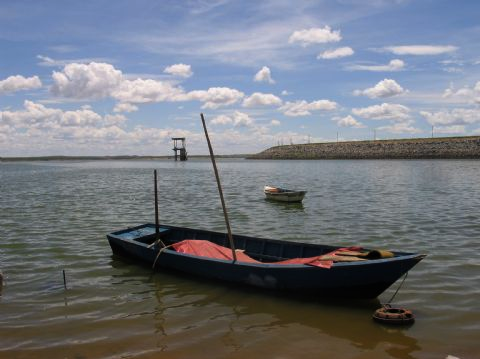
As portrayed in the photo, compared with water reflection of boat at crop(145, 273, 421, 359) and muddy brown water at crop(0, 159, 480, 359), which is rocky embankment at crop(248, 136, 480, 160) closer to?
muddy brown water at crop(0, 159, 480, 359)

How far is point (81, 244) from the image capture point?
1847 cm

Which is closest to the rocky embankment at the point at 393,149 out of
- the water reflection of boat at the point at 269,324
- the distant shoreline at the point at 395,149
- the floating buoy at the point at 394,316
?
the distant shoreline at the point at 395,149

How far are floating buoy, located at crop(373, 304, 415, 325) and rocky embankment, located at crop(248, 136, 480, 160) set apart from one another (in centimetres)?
11514

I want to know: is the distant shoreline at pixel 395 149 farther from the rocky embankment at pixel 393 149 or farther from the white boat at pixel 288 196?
the white boat at pixel 288 196

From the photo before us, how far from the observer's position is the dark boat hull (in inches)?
400

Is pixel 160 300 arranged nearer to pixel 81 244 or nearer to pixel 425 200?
pixel 81 244

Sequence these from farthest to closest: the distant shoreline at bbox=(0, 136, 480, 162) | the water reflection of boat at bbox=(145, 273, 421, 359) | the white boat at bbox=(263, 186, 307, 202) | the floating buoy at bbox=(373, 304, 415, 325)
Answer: the distant shoreline at bbox=(0, 136, 480, 162)
the white boat at bbox=(263, 186, 307, 202)
the floating buoy at bbox=(373, 304, 415, 325)
the water reflection of boat at bbox=(145, 273, 421, 359)

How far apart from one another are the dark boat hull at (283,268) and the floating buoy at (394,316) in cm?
69

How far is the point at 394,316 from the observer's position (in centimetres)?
959

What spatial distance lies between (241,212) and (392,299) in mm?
17661

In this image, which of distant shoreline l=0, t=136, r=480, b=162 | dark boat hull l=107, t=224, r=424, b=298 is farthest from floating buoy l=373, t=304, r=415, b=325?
distant shoreline l=0, t=136, r=480, b=162

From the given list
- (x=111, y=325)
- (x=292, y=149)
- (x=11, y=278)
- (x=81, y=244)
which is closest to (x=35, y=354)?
(x=111, y=325)

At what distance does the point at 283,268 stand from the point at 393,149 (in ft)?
433

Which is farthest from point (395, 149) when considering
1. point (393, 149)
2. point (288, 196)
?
point (288, 196)
